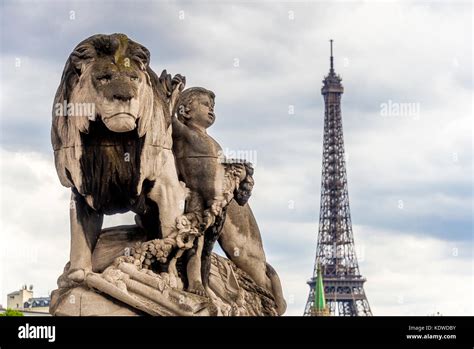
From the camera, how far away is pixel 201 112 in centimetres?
1783

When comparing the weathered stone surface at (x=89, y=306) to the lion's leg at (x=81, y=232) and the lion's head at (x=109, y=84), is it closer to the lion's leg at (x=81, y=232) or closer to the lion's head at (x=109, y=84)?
the lion's leg at (x=81, y=232)

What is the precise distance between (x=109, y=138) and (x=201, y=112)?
1978mm

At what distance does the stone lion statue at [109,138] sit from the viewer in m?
15.9

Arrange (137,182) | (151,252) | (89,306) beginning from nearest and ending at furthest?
(89,306), (137,182), (151,252)

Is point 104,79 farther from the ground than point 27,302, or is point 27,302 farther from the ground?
point 27,302

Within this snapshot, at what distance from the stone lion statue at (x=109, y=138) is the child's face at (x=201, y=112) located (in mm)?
1023

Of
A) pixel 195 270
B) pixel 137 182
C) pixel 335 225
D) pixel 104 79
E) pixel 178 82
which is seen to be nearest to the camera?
pixel 104 79

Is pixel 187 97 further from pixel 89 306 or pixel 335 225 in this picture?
pixel 335 225

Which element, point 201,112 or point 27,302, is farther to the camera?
point 27,302

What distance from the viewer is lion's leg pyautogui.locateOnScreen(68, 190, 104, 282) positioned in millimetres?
16609

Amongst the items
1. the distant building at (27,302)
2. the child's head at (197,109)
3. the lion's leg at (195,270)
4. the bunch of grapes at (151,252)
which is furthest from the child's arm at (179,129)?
the distant building at (27,302)

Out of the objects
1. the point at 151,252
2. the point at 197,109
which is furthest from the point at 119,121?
the point at 197,109
